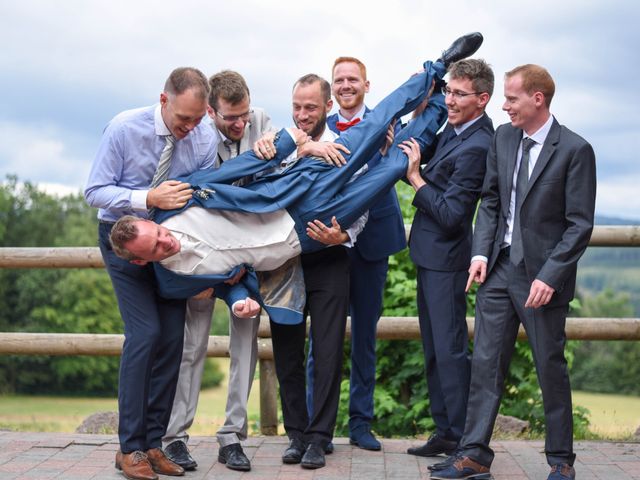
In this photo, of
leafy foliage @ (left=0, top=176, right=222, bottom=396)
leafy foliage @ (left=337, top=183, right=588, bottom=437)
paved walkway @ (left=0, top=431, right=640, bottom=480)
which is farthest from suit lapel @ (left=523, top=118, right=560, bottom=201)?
leafy foliage @ (left=0, top=176, right=222, bottom=396)

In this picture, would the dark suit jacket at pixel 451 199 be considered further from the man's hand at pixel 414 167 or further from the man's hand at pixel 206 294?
the man's hand at pixel 206 294

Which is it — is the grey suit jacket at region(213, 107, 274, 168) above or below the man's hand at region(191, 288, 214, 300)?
above

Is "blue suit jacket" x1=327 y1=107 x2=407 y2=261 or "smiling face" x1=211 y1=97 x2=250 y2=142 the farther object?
"blue suit jacket" x1=327 y1=107 x2=407 y2=261

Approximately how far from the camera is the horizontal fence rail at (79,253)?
621cm

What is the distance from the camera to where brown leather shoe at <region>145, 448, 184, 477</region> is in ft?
15.2

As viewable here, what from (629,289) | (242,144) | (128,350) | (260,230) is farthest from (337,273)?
(629,289)

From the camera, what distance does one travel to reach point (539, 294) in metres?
4.27

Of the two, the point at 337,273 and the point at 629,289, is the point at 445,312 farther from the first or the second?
the point at 629,289

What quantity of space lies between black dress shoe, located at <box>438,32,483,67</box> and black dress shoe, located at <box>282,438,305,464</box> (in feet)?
7.23

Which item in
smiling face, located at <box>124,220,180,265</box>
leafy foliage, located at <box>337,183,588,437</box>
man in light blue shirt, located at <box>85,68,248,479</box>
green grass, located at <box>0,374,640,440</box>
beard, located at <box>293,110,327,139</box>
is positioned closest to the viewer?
smiling face, located at <box>124,220,180,265</box>

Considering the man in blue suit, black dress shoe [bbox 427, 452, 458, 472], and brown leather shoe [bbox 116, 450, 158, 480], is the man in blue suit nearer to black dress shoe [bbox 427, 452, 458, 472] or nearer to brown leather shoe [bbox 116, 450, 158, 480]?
black dress shoe [bbox 427, 452, 458, 472]

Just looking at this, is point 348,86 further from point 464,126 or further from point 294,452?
point 294,452

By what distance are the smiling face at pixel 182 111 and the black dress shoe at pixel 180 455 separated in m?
1.60

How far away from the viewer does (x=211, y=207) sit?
4.47 meters
